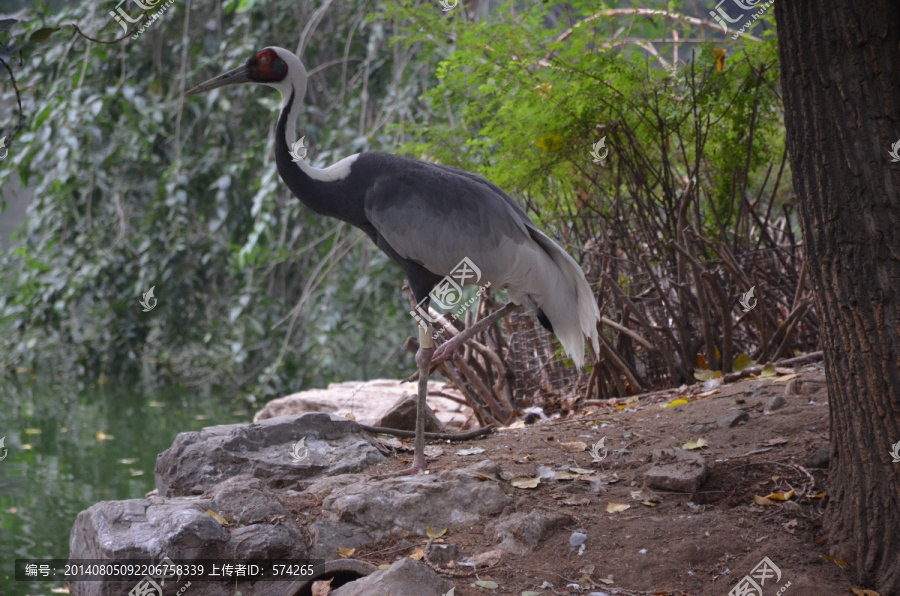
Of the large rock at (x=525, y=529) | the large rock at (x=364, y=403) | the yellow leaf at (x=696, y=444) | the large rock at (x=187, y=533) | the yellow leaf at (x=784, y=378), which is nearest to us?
the large rock at (x=187, y=533)

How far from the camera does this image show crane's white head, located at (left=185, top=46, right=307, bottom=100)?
454cm

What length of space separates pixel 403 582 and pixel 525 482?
3.26ft

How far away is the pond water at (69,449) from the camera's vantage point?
5387mm

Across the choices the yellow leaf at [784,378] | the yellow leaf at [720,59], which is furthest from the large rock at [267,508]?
the yellow leaf at [720,59]

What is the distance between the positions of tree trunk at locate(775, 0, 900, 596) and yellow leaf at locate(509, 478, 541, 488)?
3.82ft

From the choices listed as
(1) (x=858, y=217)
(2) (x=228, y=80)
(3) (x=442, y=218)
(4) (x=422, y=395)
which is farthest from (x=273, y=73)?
(1) (x=858, y=217)

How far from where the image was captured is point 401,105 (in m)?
7.70

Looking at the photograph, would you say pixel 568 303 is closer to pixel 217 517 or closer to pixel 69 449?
pixel 217 517

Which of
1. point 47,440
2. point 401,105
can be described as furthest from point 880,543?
point 47,440

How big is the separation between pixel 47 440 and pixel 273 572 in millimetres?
5522

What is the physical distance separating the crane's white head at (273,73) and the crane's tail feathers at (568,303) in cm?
147

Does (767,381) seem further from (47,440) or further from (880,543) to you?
(47,440)

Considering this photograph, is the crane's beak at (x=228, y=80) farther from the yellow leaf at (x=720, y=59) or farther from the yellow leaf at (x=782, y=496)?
the yellow leaf at (x=782, y=496)

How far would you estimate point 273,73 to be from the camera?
15.1ft
